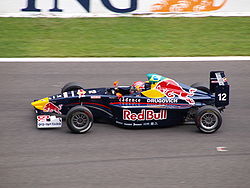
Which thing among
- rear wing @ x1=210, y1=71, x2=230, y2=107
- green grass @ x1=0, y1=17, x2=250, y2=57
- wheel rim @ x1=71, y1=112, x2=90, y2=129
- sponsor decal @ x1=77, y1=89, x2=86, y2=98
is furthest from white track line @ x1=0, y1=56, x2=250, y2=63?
wheel rim @ x1=71, y1=112, x2=90, y2=129

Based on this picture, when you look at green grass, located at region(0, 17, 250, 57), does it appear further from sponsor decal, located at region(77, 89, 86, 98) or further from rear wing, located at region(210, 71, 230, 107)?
rear wing, located at region(210, 71, 230, 107)

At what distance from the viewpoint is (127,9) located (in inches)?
744

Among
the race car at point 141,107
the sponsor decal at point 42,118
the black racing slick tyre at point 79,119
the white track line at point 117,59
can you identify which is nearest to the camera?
the black racing slick tyre at point 79,119

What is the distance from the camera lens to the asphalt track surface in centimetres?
781

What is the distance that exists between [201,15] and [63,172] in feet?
41.2

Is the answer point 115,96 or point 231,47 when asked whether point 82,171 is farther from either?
point 231,47

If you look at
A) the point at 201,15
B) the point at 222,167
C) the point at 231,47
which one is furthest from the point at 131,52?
the point at 222,167

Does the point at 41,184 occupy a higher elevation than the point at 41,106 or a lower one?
lower

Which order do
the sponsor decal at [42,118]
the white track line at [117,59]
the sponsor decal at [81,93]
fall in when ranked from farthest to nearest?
the white track line at [117,59] → the sponsor decal at [81,93] → the sponsor decal at [42,118]

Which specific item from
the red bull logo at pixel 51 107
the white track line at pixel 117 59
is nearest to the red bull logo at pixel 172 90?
the red bull logo at pixel 51 107

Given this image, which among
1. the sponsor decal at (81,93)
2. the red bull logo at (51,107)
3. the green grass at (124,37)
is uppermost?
the green grass at (124,37)

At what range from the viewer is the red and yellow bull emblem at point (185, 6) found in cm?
1875

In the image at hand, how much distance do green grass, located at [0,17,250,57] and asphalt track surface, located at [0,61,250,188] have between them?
3811 millimetres

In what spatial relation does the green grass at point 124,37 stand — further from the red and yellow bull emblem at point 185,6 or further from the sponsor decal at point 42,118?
the sponsor decal at point 42,118
